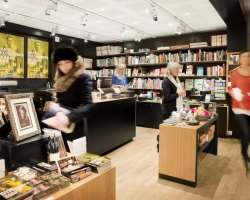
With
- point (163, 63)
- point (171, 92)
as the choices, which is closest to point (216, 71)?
point (163, 63)

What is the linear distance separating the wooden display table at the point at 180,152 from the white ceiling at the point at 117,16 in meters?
2.18

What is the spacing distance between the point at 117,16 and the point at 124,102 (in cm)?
175

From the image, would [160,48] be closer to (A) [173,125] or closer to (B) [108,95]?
(B) [108,95]

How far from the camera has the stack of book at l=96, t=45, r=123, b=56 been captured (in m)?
7.54

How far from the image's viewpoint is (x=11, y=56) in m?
5.59

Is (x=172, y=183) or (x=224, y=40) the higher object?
(x=224, y=40)

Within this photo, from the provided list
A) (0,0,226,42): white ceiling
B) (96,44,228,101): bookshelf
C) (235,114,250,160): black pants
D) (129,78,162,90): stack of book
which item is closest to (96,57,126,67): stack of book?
(96,44,228,101): bookshelf

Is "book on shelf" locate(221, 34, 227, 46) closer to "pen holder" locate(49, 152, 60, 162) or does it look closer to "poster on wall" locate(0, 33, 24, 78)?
"poster on wall" locate(0, 33, 24, 78)

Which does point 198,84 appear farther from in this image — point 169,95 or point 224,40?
point 169,95

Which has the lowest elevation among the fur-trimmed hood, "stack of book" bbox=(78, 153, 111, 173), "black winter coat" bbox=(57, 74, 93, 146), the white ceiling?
"stack of book" bbox=(78, 153, 111, 173)

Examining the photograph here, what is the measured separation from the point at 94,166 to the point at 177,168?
177 cm

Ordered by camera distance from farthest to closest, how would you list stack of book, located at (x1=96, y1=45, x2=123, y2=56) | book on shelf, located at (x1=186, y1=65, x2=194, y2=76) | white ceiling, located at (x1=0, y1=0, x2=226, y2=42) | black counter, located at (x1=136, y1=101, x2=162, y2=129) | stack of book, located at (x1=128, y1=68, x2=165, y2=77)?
stack of book, located at (x1=96, y1=45, x2=123, y2=56) < stack of book, located at (x1=128, y1=68, x2=165, y2=77) < black counter, located at (x1=136, y1=101, x2=162, y2=129) < book on shelf, located at (x1=186, y1=65, x2=194, y2=76) < white ceiling, located at (x1=0, y1=0, x2=226, y2=42)

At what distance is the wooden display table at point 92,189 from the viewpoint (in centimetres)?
141

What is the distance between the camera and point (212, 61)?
235 inches
